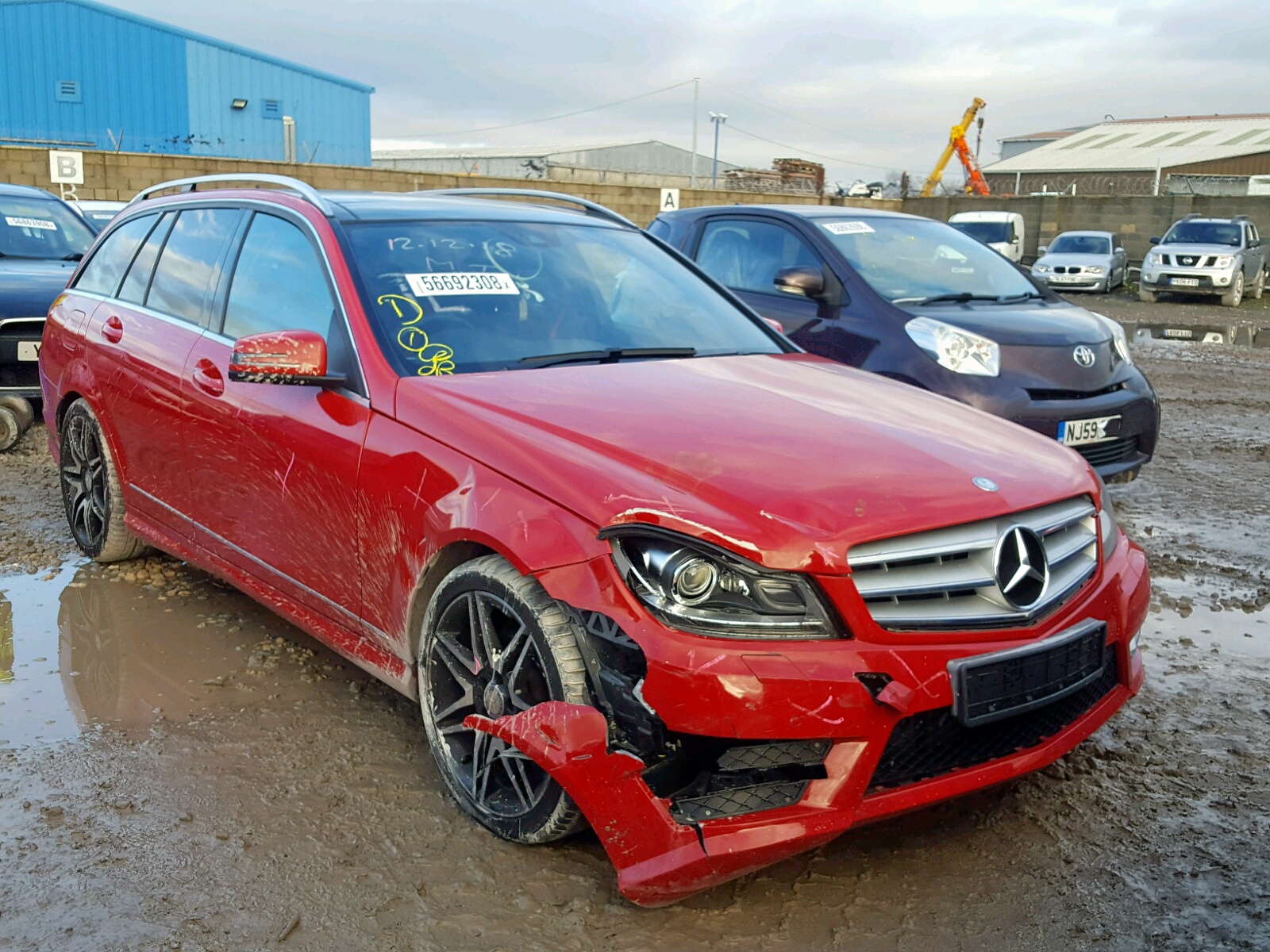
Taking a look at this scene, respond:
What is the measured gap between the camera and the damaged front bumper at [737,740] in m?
2.36

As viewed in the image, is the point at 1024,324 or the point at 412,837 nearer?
the point at 412,837

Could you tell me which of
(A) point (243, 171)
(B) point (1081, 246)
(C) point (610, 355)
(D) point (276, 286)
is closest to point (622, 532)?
(C) point (610, 355)

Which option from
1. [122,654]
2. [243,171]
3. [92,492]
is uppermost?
[243,171]

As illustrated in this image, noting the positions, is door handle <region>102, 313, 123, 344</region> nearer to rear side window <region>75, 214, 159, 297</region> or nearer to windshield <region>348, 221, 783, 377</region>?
rear side window <region>75, 214, 159, 297</region>

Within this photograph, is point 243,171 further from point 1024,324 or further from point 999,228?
point 1024,324

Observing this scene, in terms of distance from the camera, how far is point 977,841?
9.54 ft

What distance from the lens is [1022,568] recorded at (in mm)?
2629

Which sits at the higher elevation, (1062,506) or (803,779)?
(1062,506)

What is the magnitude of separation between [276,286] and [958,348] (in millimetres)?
3529

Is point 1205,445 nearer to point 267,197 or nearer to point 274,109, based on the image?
point 267,197

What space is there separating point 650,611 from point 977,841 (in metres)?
1.13

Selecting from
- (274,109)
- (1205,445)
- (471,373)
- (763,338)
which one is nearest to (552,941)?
(471,373)

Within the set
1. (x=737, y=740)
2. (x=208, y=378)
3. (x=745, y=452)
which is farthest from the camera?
(x=208, y=378)

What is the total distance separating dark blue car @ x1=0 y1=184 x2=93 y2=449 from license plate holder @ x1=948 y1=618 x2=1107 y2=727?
595 centimetres
